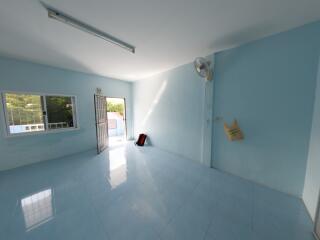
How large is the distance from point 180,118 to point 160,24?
2.13 meters

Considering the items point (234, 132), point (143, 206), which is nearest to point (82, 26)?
point (143, 206)

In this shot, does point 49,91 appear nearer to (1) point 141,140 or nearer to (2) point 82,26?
(2) point 82,26

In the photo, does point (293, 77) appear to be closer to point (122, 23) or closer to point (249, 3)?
point (249, 3)

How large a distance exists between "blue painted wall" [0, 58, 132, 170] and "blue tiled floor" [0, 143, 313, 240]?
461mm

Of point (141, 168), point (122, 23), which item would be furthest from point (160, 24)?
point (141, 168)

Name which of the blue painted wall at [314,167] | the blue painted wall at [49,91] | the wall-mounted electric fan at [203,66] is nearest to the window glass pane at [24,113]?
the blue painted wall at [49,91]

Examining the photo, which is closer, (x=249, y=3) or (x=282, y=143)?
(x=249, y=3)

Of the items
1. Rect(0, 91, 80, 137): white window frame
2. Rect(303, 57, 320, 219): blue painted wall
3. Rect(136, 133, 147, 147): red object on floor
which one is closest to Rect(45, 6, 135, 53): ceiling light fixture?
Rect(0, 91, 80, 137): white window frame

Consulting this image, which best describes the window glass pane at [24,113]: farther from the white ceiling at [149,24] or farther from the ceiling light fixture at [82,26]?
the ceiling light fixture at [82,26]

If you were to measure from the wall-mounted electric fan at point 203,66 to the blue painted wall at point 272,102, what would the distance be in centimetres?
22

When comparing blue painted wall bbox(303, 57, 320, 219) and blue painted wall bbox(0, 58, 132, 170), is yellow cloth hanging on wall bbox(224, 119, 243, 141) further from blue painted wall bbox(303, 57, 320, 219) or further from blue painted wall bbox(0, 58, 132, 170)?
→ blue painted wall bbox(0, 58, 132, 170)

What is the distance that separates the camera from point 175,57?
2613mm

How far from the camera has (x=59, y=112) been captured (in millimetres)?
3352

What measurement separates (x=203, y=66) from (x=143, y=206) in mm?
2466
